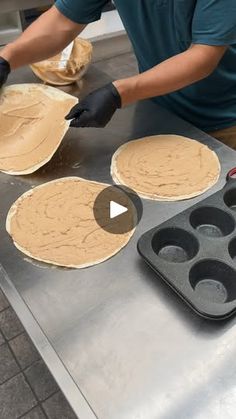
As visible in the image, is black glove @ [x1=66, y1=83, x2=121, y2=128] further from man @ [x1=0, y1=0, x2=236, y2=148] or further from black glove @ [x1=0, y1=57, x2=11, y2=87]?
black glove @ [x1=0, y1=57, x2=11, y2=87]

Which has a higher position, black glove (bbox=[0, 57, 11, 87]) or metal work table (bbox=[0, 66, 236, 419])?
black glove (bbox=[0, 57, 11, 87])

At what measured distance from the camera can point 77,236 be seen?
0.87m

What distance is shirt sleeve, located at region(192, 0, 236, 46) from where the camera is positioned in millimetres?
957

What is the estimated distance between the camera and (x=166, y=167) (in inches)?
40.9

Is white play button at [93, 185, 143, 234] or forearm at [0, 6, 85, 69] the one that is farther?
forearm at [0, 6, 85, 69]

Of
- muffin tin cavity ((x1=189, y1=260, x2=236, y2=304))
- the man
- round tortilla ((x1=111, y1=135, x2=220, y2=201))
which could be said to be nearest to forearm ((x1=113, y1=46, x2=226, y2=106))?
the man

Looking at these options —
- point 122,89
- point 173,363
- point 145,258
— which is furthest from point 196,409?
point 122,89

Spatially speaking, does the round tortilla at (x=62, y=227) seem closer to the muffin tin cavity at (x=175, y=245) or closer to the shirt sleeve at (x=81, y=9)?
the muffin tin cavity at (x=175, y=245)

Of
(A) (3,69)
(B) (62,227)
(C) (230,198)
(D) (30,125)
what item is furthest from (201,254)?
(A) (3,69)

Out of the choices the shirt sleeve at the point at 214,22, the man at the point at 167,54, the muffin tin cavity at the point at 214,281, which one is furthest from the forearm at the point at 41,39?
the muffin tin cavity at the point at 214,281

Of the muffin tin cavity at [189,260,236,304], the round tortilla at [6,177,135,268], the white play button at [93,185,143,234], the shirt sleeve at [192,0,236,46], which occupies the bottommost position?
the muffin tin cavity at [189,260,236,304]

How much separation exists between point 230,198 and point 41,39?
85 centimetres

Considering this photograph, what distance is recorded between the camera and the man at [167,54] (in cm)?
102

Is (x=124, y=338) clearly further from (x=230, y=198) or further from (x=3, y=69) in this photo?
(x=3, y=69)
